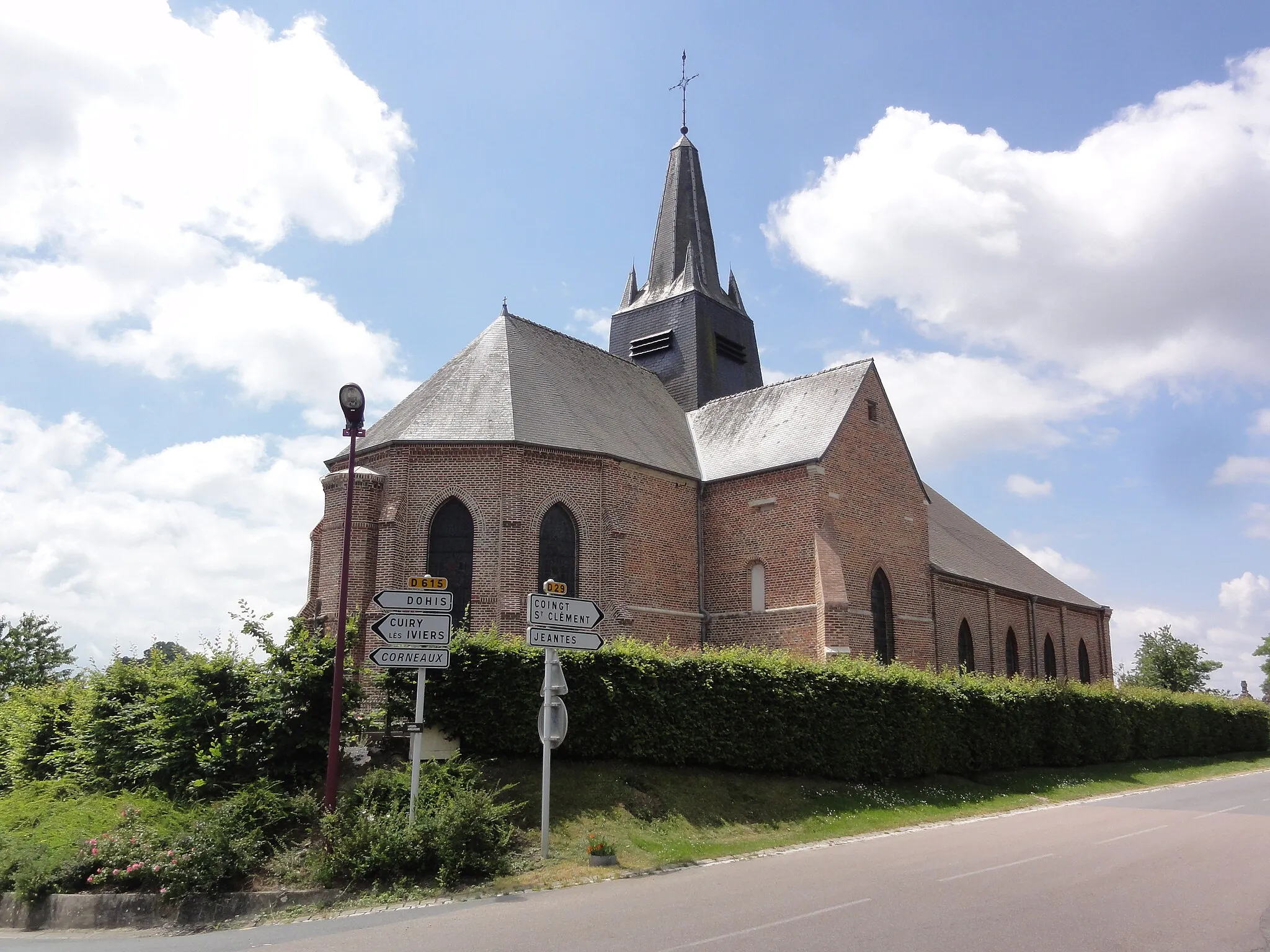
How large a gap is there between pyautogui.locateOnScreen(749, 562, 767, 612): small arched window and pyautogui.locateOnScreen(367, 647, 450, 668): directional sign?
540 inches

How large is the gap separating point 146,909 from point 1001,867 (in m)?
9.98

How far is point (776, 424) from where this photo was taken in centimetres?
2752

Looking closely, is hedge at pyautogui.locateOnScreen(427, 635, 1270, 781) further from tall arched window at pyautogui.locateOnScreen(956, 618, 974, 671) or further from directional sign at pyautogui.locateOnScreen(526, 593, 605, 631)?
tall arched window at pyautogui.locateOnScreen(956, 618, 974, 671)

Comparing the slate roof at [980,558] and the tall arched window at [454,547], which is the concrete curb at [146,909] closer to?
the tall arched window at [454,547]

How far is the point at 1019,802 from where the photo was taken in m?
20.3

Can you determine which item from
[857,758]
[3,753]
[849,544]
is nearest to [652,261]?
[849,544]

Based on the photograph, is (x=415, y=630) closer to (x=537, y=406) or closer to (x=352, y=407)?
(x=352, y=407)

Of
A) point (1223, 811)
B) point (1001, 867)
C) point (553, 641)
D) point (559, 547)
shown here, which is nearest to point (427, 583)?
point (553, 641)

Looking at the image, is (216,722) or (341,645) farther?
(216,722)

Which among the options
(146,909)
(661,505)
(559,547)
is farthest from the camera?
(661,505)

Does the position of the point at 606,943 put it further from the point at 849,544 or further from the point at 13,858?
the point at 849,544

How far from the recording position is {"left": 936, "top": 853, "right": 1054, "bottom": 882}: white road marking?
1105 cm

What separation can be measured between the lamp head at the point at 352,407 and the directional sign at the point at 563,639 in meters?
3.66

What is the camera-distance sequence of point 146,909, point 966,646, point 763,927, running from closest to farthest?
1. point 763,927
2. point 146,909
3. point 966,646
